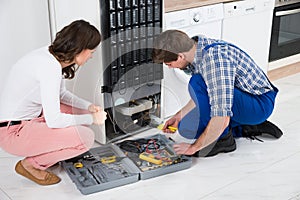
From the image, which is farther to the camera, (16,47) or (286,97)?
(286,97)

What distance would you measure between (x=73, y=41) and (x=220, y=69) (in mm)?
580

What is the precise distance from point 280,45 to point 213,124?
1.24 m

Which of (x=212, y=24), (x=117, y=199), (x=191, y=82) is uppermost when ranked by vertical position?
(x=212, y=24)

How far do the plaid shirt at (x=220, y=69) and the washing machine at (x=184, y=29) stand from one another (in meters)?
0.33

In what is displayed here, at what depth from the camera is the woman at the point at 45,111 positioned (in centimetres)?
170

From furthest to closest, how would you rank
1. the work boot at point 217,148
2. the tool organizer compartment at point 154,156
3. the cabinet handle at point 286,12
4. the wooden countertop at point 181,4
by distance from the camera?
the cabinet handle at point 286,12
the wooden countertop at point 181,4
the work boot at point 217,148
the tool organizer compartment at point 154,156

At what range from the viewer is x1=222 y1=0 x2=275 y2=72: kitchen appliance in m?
2.50

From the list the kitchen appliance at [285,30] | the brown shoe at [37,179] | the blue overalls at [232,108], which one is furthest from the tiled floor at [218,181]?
the kitchen appliance at [285,30]

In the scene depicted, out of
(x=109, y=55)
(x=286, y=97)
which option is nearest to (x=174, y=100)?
(x=109, y=55)

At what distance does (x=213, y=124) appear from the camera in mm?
1913

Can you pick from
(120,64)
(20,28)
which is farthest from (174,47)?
(20,28)

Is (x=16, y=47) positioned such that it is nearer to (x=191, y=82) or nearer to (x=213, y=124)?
(x=191, y=82)

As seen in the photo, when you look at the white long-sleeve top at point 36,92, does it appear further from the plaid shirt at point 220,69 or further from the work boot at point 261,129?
the work boot at point 261,129

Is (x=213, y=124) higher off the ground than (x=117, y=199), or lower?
higher
